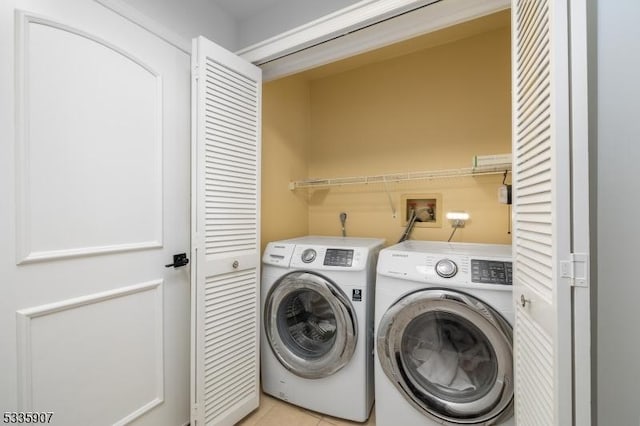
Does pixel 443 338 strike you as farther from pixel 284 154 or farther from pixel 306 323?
pixel 284 154

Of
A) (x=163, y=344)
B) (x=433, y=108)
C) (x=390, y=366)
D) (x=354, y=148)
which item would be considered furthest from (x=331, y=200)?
(x=163, y=344)

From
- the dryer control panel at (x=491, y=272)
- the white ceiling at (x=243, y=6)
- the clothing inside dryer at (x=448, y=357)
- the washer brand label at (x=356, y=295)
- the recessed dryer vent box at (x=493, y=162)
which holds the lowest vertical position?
the clothing inside dryer at (x=448, y=357)

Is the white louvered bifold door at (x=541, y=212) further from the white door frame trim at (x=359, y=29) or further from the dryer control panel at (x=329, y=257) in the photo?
the dryer control panel at (x=329, y=257)

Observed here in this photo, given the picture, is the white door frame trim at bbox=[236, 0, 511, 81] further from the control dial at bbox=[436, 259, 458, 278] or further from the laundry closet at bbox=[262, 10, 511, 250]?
the control dial at bbox=[436, 259, 458, 278]

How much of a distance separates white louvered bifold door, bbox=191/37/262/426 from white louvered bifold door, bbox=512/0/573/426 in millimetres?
1277

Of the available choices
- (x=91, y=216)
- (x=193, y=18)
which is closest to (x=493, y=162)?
(x=193, y=18)

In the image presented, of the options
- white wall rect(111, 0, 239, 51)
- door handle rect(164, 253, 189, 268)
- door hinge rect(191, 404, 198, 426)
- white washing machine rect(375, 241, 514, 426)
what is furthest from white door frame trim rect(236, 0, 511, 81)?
door hinge rect(191, 404, 198, 426)

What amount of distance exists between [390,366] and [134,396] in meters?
1.21

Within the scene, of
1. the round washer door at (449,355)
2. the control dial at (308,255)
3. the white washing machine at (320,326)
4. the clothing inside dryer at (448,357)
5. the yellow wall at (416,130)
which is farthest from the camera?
the yellow wall at (416,130)

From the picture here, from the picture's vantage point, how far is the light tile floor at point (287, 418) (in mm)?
1573

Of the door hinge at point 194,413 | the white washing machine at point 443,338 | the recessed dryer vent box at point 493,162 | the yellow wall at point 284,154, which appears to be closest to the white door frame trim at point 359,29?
the yellow wall at point 284,154

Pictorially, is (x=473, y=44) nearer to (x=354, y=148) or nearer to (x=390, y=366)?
(x=354, y=148)

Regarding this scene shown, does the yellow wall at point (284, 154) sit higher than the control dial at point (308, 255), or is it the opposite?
the yellow wall at point (284, 154)

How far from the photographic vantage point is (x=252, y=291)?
163 cm
